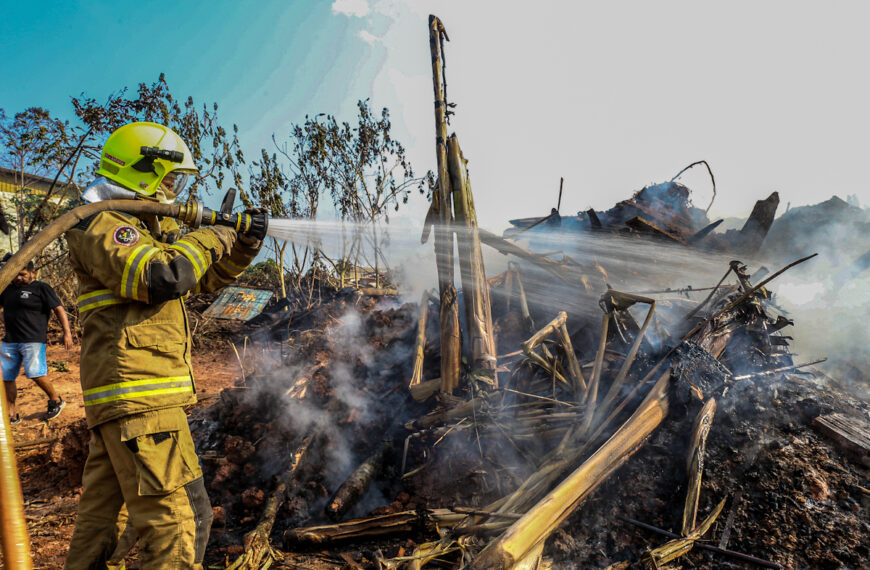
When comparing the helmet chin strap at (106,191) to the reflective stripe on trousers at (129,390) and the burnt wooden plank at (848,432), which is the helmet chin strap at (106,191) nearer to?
the reflective stripe on trousers at (129,390)

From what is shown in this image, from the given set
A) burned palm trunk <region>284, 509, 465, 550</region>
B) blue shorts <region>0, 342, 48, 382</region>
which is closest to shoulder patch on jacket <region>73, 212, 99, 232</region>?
burned palm trunk <region>284, 509, 465, 550</region>

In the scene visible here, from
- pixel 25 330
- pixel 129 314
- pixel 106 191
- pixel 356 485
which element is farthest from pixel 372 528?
pixel 25 330

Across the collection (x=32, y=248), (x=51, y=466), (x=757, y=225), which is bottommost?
(x=51, y=466)

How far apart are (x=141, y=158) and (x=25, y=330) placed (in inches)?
185

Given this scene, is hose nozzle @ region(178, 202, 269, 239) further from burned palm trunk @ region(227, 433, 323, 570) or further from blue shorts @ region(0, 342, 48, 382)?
blue shorts @ region(0, 342, 48, 382)

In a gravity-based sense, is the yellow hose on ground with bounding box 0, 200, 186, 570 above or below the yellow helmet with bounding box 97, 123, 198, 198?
below

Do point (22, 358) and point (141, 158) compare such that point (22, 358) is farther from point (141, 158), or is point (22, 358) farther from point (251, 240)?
point (251, 240)

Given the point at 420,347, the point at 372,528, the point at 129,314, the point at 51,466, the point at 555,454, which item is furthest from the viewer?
the point at 420,347

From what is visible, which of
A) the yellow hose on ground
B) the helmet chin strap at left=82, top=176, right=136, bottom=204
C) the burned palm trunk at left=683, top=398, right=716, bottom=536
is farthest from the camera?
the burned palm trunk at left=683, top=398, right=716, bottom=536

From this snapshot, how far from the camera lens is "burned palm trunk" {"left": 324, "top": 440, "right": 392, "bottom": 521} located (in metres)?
3.12

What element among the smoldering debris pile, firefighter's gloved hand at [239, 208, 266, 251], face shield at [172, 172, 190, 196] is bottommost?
the smoldering debris pile

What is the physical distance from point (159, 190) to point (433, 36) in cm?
325

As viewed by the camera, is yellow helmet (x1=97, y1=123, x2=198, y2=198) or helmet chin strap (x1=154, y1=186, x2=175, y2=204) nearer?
yellow helmet (x1=97, y1=123, x2=198, y2=198)

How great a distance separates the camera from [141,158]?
2520 mm
